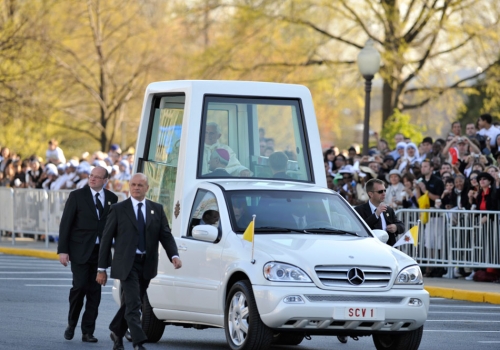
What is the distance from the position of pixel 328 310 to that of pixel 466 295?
8285 mm

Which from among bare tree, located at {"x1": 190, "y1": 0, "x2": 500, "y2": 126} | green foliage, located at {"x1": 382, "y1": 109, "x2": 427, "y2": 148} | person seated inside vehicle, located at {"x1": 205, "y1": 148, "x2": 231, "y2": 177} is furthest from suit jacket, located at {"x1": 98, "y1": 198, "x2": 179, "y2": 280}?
bare tree, located at {"x1": 190, "y1": 0, "x2": 500, "y2": 126}

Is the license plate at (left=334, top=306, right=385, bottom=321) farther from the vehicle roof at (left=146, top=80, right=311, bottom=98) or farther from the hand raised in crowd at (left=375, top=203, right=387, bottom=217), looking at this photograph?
the vehicle roof at (left=146, top=80, right=311, bottom=98)

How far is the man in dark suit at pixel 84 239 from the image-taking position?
40.7 ft

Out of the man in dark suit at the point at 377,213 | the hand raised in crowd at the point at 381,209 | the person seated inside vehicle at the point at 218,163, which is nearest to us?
the person seated inside vehicle at the point at 218,163

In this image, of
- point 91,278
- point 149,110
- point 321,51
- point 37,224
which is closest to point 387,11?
point 321,51

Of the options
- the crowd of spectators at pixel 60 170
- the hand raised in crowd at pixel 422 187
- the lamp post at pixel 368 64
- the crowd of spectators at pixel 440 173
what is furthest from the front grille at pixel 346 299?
the crowd of spectators at pixel 60 170

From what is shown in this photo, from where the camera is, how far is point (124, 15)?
45.5 meters

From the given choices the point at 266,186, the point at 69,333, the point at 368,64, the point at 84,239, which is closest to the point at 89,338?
the point at 69,333

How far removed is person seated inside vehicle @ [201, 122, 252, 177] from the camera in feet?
42.5

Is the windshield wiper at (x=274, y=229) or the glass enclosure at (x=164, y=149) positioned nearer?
the windshield wiper at (x=274, y=229)

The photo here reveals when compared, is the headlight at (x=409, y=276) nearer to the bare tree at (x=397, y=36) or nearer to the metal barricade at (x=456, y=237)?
the metal barricade at (x=456, y=237)

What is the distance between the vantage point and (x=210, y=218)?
11.8 meters

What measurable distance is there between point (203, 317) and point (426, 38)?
2357 centimetres

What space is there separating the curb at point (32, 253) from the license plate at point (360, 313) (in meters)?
16.0
